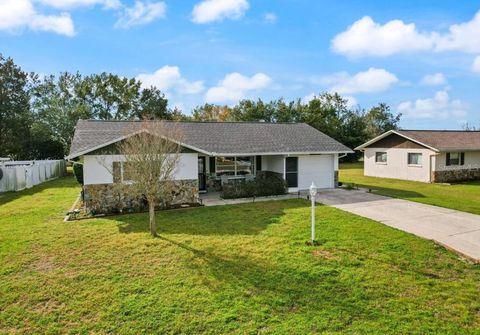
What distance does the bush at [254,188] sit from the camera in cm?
1552

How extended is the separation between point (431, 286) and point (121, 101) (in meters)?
41.0

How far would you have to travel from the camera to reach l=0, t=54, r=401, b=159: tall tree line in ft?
113

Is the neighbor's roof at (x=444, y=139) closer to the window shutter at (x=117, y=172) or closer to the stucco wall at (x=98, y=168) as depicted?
the stucco wall at (x=98, y=168)

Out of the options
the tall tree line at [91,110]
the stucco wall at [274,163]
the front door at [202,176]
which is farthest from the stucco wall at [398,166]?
the tall tree line at [91,110]

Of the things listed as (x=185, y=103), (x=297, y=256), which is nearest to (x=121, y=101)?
(x=185, y=103)

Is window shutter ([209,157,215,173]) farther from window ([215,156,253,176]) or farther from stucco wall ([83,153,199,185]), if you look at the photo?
stucco wall ([83,153,199,185])

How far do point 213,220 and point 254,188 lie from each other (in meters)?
5.08

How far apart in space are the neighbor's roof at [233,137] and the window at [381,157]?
27.7ft

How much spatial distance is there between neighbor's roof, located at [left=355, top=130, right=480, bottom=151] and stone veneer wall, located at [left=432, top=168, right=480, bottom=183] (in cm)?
167

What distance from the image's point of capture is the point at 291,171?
17.4 metres

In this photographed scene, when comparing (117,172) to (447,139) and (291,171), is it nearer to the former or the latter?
(291,171)

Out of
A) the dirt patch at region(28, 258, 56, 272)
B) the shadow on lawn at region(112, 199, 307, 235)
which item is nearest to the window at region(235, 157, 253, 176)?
the shadow on lawn at region(112, 199, 307, 235)

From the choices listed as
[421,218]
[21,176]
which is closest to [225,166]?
[421,218]

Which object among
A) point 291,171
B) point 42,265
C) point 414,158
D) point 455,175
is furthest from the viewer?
point 414,158
